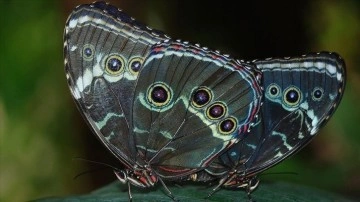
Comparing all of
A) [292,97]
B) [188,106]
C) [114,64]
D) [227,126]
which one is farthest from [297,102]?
[114,64]

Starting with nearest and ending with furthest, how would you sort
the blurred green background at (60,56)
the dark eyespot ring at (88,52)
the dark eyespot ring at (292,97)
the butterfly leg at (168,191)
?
1. the butterfly leg at (168,191)
2. the dark eyespot ring at (88,52)
3. the dark eyespot ring at (292,97)
4. the blurred green background at (60,56)

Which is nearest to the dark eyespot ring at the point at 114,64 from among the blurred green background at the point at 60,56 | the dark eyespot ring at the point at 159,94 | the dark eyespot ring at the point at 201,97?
the dark eyespot ring at the point at 159,94

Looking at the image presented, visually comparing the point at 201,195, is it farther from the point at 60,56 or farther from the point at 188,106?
the point at 60,56

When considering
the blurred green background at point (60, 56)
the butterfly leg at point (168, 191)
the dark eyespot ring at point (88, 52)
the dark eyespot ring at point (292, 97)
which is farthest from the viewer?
the blurred green background at point (60, 56)

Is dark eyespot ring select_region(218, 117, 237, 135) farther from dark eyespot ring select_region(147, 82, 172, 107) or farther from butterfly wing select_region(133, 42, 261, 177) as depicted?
dark eyespot ring select_region(147, 82, 172, 107)

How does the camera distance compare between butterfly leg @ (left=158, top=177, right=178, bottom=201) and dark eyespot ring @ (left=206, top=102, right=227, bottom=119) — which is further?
dark eyespot ring @ (left=206, top=102, right=227, bottom=119)

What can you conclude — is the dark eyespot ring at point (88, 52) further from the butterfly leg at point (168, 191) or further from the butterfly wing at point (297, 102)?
the butterfly wing at point (297, 102)

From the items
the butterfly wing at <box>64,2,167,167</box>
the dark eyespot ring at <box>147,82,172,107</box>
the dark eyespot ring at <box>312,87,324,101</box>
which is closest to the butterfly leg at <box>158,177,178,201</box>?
the butterfly wing at <box>64,2,167,167</box>
